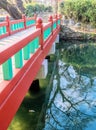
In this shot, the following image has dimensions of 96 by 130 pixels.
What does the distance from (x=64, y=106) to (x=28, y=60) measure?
2.82 metres

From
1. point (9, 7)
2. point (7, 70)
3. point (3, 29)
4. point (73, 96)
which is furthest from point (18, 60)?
point (9, 7)

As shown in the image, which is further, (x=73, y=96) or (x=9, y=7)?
(x=9, y=7)

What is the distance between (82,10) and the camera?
63.6 ft

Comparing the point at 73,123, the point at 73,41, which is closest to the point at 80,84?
the point at 73,123

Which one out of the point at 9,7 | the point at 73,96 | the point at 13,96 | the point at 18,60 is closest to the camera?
the point at 13,96

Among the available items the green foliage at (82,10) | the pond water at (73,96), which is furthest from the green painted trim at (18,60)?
the green foliage at (82,10)

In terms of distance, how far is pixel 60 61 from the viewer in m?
12.4

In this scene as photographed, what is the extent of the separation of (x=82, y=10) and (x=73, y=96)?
13.6 m

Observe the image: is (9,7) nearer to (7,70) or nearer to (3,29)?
(3,29)

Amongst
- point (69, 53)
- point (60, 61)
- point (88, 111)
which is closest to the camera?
point (88, 111)

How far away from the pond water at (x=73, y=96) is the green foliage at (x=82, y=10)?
7.13m

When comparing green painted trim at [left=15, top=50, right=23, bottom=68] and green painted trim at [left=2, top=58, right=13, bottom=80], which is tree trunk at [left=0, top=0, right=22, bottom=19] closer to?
green painted trim at [left=15, top=50, right=23, bottom=68]

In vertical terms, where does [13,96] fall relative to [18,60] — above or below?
below

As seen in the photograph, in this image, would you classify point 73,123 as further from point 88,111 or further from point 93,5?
point 93,5
